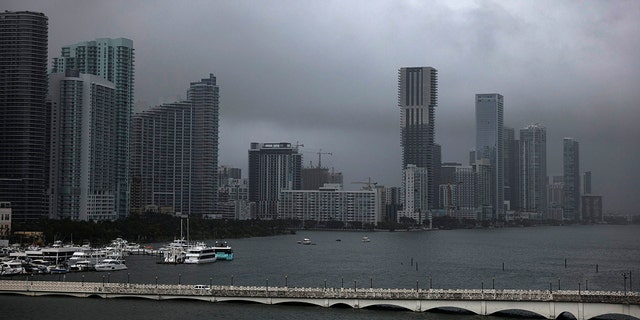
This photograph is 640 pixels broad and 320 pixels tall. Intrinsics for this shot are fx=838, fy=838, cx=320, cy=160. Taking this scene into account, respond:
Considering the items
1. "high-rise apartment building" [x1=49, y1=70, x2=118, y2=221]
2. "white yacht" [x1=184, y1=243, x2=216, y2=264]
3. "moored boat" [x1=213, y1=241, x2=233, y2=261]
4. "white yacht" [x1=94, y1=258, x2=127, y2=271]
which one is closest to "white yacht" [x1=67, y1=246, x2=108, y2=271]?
"white yacht" [x1=94, y1=258, x2=127, y2=271]

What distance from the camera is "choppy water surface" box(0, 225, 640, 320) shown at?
137 feet

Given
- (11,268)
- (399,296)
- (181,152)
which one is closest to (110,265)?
(11,268)

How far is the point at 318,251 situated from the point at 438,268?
90.1 feet

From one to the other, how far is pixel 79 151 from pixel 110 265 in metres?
60.9

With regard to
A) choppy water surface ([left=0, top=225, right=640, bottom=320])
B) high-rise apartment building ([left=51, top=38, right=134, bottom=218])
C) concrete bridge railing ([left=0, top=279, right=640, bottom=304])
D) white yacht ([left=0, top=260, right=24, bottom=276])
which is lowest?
choppy water surface ([left=0, top=225, right=640, bottom=320])

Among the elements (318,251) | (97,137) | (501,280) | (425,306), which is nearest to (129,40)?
(97,137)

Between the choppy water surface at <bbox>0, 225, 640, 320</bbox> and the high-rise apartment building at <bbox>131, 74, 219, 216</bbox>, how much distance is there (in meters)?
72.0

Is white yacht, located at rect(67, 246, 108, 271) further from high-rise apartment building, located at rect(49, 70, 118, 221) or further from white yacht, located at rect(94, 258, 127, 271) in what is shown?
high-rise apartment building, located at rect(49, 70, 118, 221)

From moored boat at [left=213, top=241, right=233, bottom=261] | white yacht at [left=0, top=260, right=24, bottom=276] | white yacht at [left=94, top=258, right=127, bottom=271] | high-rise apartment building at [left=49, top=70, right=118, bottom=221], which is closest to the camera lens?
white yacht at [left=0, top=260, right=24, bottom=276]

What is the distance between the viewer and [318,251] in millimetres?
97562

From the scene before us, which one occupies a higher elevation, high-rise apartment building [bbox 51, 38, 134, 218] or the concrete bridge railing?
high-rise apartment building [bbox 51, 38, 134, 218]

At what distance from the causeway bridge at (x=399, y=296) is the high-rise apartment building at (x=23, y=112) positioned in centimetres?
6652

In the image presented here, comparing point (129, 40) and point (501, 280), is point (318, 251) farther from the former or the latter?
point (129, 40)

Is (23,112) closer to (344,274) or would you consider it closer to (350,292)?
(344,274)
